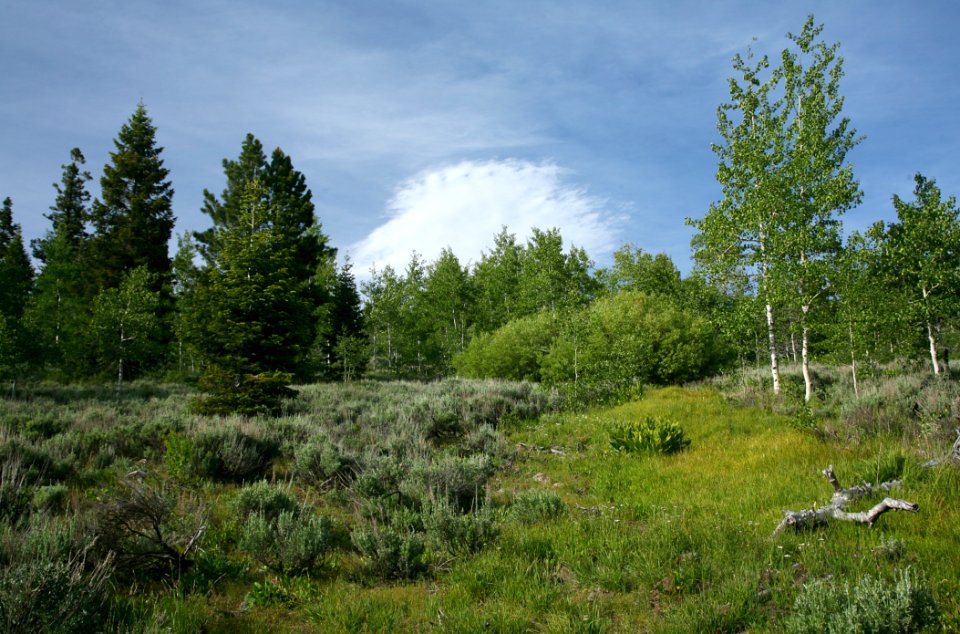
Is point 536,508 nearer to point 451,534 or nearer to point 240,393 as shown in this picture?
point 451,534

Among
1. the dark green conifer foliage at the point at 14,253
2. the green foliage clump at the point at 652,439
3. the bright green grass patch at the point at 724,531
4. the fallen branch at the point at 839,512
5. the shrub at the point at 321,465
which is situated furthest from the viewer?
the dark green conifer foliage at the point at 14,253

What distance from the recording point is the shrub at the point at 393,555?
500 cm

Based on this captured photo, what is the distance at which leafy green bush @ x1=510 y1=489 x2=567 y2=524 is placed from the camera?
6.32m

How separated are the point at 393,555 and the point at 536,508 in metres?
2.04

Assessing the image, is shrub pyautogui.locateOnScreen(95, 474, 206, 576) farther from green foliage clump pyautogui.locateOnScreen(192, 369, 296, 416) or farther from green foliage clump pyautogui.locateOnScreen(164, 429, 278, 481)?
green foliage clump pyautogui.locateOnScreen(192, 369, 296, 416)

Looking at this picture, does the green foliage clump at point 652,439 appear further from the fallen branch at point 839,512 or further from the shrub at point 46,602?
the shrub at point 46,602

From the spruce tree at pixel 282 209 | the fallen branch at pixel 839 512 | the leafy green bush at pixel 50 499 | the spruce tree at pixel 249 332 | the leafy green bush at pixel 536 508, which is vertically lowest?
the leafy green bush at pixel 536 508

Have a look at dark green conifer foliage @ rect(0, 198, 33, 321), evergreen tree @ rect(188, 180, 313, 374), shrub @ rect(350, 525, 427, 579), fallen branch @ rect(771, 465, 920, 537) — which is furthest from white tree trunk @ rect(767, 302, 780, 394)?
dark green conifer foliage @ rect(0, 198, 33, 321)

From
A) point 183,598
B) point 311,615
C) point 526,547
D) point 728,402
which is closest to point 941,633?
point 526,547

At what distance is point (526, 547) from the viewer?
520cm

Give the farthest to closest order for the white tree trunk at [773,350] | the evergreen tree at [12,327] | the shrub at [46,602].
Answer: the evergreen tree at [12,327], the white tree trunk at [773,350], the shrub at [46,602]

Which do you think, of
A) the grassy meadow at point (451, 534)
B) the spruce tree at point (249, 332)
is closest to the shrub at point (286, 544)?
the grassy meadow at point (451, 534)

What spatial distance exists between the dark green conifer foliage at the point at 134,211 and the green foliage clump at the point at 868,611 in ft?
118

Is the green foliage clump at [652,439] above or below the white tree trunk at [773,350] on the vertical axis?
below
